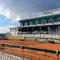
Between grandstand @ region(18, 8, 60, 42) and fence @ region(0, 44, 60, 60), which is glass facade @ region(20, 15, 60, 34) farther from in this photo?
fence @ region(0, 44, 60, 60)

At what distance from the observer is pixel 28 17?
255 ft

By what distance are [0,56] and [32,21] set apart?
6504cm

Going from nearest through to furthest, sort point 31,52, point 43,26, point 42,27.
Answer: point 31,52 → point 43,26 → point 42,27

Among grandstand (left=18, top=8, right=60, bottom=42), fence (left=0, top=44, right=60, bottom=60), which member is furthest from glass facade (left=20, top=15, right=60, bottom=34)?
fence (left=0, top=44, right=60, bottom=60)

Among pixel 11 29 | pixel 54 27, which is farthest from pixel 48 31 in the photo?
pixel 11 29

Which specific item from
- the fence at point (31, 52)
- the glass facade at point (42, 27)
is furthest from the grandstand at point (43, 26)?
the fence at point (31, 52)

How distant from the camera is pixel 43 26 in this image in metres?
65.6

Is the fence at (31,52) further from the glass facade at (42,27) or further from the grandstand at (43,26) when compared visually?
the glass facade at (42,27)

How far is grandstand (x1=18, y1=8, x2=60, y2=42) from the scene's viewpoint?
5956 centimetres

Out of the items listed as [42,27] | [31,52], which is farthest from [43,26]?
[31,52]

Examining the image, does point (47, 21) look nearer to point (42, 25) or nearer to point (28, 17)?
point (42, 25)

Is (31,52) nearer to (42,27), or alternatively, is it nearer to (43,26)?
(43,26)

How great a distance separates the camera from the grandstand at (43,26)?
59562 mm

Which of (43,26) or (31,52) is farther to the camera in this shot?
(43,26)
